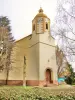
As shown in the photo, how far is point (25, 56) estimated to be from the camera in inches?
1062

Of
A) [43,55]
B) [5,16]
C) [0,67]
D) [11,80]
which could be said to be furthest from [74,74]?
[5,16]

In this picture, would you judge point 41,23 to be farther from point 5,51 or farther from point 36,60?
point 5,51

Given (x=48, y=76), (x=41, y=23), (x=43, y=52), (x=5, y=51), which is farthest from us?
(x=41, y=23)

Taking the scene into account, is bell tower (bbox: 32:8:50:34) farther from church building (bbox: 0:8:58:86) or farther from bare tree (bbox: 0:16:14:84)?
bare tree (bbox: 0:16:14:84)

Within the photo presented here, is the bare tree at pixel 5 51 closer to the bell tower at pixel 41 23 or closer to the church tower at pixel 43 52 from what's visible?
the church tower at pixel 43 52

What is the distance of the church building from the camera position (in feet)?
79.4

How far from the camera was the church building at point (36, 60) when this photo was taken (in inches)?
953

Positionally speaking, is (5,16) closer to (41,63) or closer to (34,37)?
(34,37)

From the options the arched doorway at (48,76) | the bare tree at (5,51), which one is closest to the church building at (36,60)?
the arched doorway at (48,76)

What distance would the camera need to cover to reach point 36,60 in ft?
81.4

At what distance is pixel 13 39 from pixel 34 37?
4128 millimetres

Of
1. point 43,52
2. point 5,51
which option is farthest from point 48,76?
point 5,51

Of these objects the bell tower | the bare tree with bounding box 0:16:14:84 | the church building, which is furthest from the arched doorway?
the bell tower

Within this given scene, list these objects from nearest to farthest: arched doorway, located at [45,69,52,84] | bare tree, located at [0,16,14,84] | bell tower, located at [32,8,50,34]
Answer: bare tree, located at [0,16,14,84] < arched doorway, located at [45,69,52,84] < bell tower, located at [32,8,50,34]
